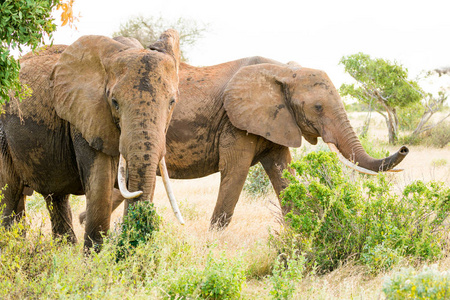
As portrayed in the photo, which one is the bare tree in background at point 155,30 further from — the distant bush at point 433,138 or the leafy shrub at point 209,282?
the leafy shrub at point 209,282

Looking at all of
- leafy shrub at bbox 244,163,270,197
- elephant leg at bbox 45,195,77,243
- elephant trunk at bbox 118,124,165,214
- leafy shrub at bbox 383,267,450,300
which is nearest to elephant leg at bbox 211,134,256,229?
elephant leg at bbox 45,195,77,243

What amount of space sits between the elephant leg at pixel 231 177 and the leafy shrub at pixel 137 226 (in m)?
2.19

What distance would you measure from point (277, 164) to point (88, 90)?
2754 millimetres

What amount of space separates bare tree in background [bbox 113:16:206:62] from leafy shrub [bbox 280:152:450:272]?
71.7 ft

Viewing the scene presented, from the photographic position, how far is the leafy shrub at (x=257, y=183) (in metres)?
9.88

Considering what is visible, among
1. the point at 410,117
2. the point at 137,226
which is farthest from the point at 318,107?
the point at 410,117

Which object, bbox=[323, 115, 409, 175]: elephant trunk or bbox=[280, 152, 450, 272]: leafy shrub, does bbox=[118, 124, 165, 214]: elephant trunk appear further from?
bbox=[323, 115, 409, 175]: elephant trunk

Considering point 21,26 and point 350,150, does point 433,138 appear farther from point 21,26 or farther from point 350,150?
point 21,26

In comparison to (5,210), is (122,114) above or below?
above

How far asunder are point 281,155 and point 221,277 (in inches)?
130

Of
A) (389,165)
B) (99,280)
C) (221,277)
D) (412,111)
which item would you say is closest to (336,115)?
(389,165)

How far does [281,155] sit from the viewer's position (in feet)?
22.7

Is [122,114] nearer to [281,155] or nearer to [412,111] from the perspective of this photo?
[281,155]

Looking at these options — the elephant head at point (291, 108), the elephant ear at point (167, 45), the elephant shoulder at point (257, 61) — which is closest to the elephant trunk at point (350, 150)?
the elephant head at point (291, 108)
